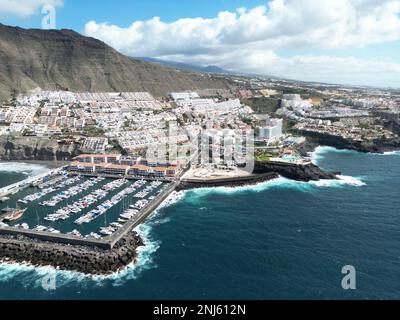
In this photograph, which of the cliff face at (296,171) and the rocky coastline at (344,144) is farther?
the rocky coastline at (344,144)

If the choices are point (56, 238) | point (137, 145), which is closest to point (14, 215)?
point (56, 238)

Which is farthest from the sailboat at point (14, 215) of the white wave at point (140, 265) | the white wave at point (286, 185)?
the white wave at point (286, 185)

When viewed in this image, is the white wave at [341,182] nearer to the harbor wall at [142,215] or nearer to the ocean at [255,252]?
the ocean at [255,252]

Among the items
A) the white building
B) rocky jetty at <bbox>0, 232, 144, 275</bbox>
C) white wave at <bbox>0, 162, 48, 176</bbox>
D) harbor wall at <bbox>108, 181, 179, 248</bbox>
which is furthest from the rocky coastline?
rocky jetty at <bbox>0, 232, 144, 275</bbox>
